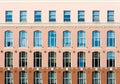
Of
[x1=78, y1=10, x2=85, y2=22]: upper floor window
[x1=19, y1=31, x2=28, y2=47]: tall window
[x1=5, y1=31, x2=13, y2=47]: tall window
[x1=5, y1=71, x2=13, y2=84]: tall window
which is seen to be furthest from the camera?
A: [x1=5, y1=31, x2=13, y2=47]: tall window

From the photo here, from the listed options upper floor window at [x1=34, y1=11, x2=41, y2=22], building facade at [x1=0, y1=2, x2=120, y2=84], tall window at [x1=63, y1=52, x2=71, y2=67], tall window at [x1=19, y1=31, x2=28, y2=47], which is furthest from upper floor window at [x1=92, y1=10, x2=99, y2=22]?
tall window at [x1=19, y1=31, x2=28, y2=47]

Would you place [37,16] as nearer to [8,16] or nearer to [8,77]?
[8,16]

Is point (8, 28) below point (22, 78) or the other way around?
the other way around

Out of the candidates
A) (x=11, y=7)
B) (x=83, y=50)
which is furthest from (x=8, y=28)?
(x=83, y=50)

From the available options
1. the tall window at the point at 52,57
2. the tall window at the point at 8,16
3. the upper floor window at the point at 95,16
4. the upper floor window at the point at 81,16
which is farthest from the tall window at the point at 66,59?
the tall window at the point at 8,16

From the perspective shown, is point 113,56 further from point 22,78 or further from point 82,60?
point 22,78

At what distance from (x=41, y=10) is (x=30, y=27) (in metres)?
2.53

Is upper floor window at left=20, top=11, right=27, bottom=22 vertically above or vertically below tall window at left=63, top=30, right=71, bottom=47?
above

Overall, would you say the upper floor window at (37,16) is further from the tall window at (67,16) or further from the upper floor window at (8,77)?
the upper floor window at (8,77)

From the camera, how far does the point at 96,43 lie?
98938 millimetres

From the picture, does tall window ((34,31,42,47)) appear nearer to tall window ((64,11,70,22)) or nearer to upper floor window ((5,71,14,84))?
tall window ((64,11,70,22))

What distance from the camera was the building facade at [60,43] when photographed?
324 feet

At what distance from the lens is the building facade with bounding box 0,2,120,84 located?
324 ft

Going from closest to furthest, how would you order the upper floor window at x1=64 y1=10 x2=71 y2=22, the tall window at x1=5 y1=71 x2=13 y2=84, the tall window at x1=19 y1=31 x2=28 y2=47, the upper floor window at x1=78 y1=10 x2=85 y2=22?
1. the upper floor window at x1=78 y1=10 x2=85 y2=22
2. the upper floor window at x1=64 y1=10 x2=71 y2=22
3. the tall window at x1=5 y1=71 x2=13 y2=84
4. the tall window at x1=19 y1=31 x2=28 y2=47
